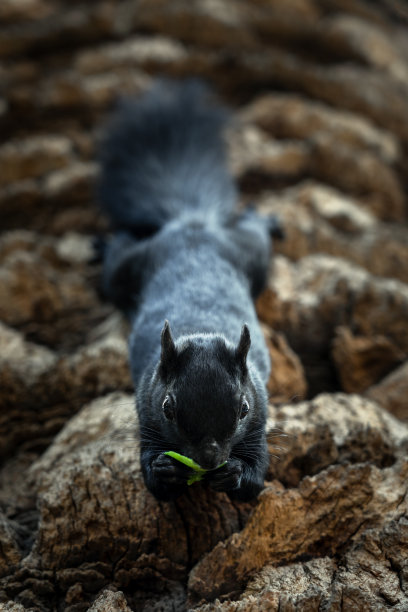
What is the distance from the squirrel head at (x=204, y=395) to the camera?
4.91ft

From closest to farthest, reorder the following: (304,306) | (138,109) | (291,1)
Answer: (304,306)
(138,109)
(291,1)

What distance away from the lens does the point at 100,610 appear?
4.30ft

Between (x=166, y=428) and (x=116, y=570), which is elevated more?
(x=166, y=428)

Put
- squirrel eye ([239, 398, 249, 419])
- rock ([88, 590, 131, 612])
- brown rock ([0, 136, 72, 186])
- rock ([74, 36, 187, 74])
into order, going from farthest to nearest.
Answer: rock ([74, 36, 187, 74]) < brown rock ([0, 136, 72, 186]) < squirrel eye ([239, 398, 249, 419]) < rock ([88, 590, 131, 612])

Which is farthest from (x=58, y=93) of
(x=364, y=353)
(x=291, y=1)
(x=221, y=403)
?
(x=221, y=403)

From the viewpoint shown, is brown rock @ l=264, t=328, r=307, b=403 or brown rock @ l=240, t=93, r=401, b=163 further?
brown rock @ l=240, t=93, r=401, b=163

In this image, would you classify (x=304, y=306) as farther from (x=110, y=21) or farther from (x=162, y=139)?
(x=110, y=21)

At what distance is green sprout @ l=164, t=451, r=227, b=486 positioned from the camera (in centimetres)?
154

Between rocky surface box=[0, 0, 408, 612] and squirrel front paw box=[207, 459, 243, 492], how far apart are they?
75 mm

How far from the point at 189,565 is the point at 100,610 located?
271 mm

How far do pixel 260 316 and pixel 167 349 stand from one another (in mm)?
867

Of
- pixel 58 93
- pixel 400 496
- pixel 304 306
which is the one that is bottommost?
pixel 58 93

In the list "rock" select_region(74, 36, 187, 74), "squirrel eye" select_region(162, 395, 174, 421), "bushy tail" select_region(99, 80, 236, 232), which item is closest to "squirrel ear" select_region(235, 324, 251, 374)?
"squirrel eye" select_region(162, 395, 174, 421)

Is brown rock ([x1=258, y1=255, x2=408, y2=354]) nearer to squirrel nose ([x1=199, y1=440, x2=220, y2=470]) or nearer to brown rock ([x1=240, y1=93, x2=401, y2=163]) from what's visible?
squirrel nose ([x1=199, y1=440, x2=220, y2=470])
